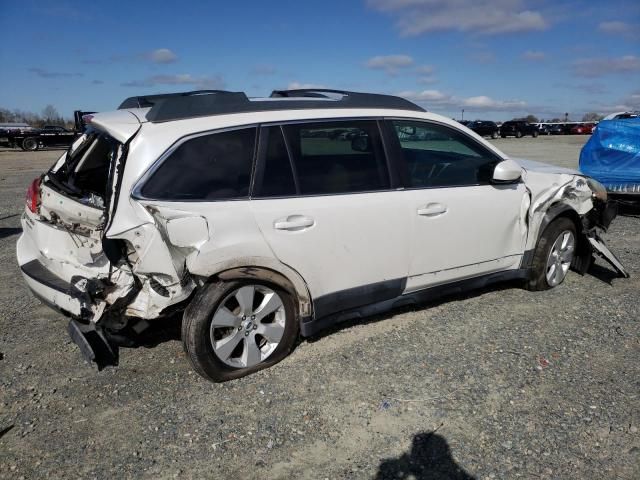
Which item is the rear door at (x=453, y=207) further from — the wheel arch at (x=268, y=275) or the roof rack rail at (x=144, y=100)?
the roof rack rail at (x=144, y=100)

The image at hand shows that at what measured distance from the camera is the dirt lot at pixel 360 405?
270 cm

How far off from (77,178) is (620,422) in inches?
151

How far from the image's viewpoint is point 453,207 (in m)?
4.04

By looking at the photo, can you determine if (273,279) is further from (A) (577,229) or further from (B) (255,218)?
(A) (577,229)

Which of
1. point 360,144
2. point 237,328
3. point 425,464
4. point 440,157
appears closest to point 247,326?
point 237,328

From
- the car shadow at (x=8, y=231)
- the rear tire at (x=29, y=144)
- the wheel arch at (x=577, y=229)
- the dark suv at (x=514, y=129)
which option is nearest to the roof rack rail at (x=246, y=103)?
the wheel arch at (x=577, y=229)

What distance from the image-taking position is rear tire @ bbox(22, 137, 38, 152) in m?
29.8

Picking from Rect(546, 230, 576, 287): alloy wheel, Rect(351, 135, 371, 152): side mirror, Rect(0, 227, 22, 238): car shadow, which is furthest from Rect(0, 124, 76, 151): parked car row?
Rect(546, 230, 576, 287): alloy wheel

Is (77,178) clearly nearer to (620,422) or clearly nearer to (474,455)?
(474,455)

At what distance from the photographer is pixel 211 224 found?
3.16 metres

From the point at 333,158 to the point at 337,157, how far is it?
1.3 inches

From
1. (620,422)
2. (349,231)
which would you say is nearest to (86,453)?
(349,231)

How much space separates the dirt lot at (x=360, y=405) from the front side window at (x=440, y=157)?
1.17 metres

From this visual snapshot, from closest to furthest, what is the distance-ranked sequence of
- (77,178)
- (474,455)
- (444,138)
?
(474,455)
(77,178)
(444,138)
